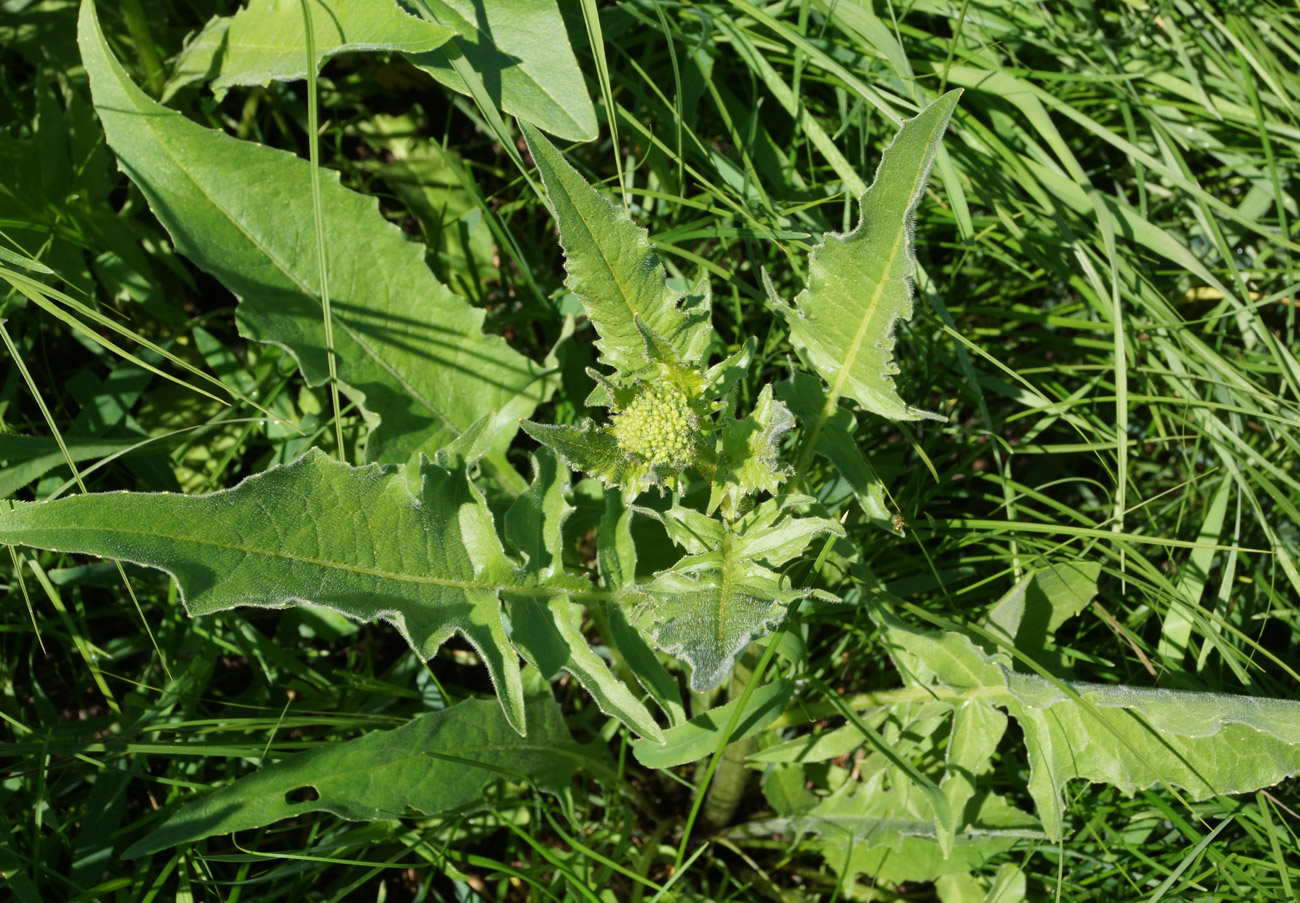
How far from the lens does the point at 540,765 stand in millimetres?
2436

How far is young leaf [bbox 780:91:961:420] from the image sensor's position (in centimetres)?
183

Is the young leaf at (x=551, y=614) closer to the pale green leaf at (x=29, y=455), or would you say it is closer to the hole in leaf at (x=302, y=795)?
the hole in leaf at (x=302, y=795)

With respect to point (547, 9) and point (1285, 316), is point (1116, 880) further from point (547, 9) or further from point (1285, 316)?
point (547, 9)

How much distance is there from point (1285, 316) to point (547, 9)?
2557 mm

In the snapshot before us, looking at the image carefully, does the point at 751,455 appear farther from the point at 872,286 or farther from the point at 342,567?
the point at 342,567

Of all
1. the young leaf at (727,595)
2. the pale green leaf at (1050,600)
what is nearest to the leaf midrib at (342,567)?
the young leaf at (727,595)

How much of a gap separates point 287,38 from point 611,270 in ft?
3.60

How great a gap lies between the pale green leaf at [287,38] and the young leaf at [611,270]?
0.46m

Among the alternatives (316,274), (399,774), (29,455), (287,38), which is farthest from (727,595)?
(29,455)

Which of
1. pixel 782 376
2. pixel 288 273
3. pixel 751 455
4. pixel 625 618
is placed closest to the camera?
pixel 751 455

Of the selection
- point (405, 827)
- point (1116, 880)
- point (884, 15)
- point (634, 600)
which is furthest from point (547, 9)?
point (1116, 880)

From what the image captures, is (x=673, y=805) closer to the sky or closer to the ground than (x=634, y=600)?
closer to the ground

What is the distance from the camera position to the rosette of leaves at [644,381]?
6.06 ft

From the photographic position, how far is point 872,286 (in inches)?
78.7
